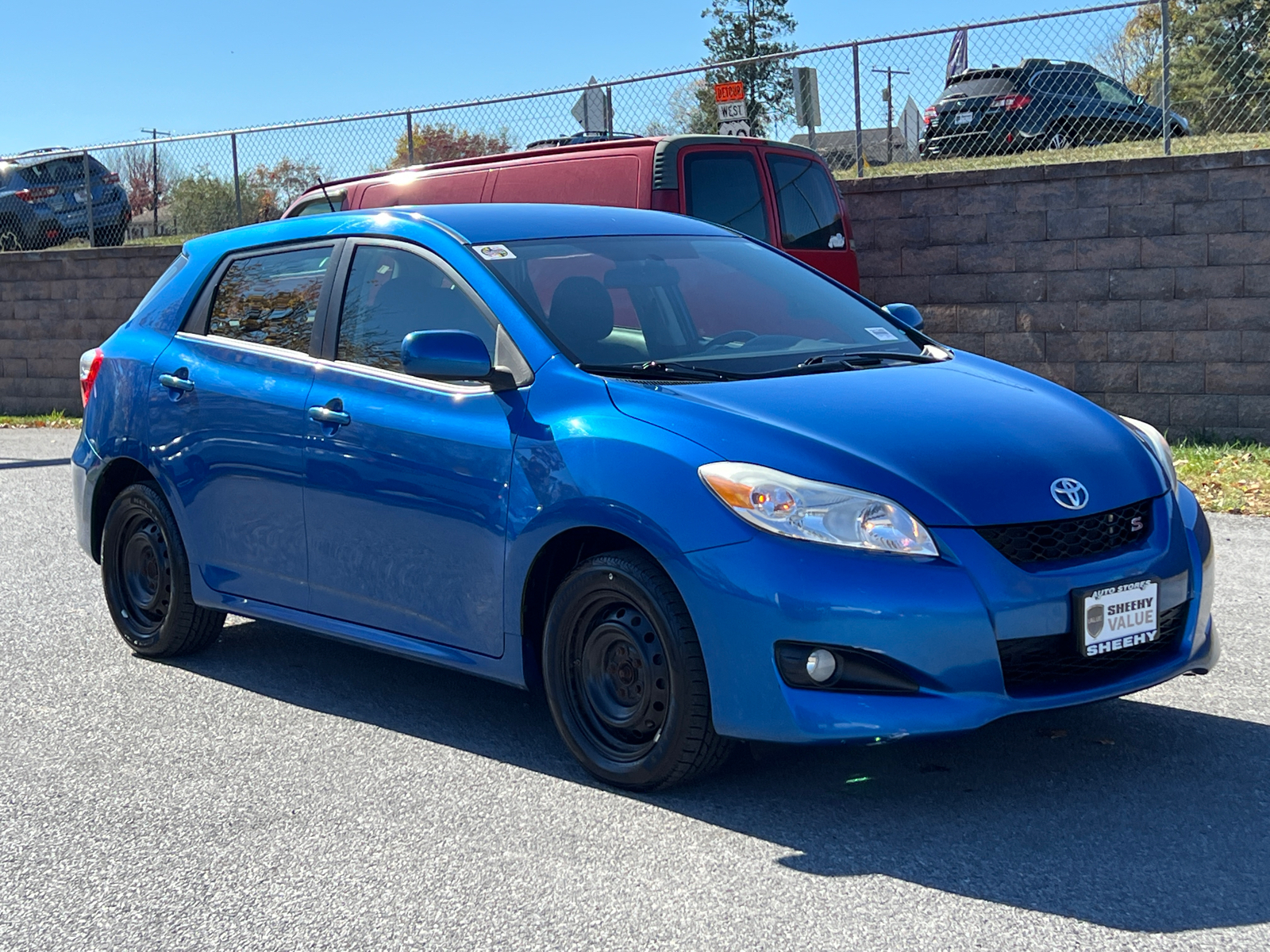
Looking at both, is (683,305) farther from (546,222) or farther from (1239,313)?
(1239,313)

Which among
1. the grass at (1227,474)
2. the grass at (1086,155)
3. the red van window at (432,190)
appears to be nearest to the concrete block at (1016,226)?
the grass at (1086,155)

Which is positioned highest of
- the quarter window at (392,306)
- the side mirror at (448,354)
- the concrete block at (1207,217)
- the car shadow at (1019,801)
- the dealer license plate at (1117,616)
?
the concrete block at (1207,217)

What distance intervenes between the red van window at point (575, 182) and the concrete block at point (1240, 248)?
4.33m

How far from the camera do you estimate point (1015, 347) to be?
39.5 ft

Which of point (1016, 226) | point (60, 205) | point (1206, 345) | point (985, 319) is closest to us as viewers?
point (1206, 345)

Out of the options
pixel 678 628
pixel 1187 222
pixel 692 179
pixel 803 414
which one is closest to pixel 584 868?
pixel 678 628

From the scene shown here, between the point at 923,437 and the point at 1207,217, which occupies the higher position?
the point at 1207,217

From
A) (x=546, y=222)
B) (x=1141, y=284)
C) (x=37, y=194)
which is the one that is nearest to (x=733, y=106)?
(x=1141, y=284)

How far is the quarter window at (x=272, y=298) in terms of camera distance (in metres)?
5.44

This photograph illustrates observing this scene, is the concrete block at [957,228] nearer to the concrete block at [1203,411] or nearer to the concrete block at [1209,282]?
the concrete block at [1209,282]

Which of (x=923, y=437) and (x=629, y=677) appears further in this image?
(x=629, y=677)

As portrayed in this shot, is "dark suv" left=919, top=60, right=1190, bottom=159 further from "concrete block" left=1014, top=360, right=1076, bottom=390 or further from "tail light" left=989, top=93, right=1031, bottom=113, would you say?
"concrete block" left=1014, top=360, right=1076, bottom=390

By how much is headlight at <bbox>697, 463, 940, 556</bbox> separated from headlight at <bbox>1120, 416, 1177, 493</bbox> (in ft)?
3.49

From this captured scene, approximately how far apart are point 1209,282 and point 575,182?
4.73 metres
